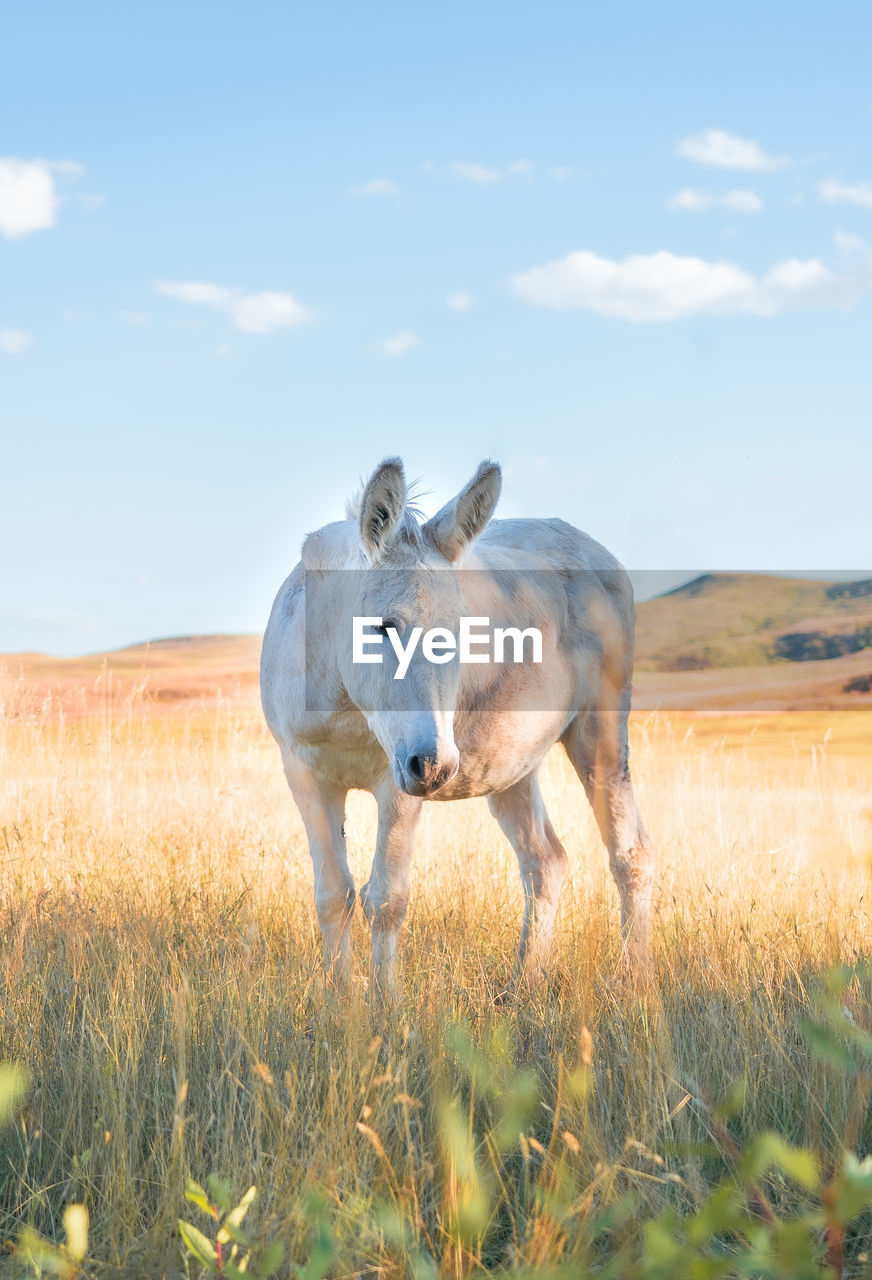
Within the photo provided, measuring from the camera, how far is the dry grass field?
2291 mm

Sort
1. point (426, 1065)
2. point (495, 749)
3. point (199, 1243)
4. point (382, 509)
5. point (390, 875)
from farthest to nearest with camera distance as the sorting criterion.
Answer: point (495, 749), point (390, 875), point (382, 509), point (426, 1065), point (199, 1243)

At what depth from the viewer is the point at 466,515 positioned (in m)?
3.81

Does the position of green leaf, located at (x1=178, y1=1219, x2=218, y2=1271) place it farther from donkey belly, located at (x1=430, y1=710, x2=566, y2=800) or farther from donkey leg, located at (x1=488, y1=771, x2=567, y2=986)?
donkey leg, located at (x1=488, y1=771, x2=567, y2=986)

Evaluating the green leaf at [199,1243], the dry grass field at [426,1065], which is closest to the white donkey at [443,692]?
the dry grass field at [426,1065]

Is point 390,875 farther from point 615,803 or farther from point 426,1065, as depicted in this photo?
point 615,803

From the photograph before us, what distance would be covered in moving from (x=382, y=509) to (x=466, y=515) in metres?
0.34

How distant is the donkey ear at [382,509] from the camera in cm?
366

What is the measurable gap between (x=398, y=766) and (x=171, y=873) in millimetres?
3188

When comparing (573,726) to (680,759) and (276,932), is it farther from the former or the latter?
(680,759)

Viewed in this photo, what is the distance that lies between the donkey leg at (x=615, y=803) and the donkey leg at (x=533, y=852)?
292 millimetres

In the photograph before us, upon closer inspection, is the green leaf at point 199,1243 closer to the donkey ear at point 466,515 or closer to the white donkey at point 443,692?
the white donkey at point 443,692

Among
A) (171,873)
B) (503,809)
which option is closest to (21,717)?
(171,873)

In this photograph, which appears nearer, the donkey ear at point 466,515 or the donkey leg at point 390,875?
the donkey ear at point 466,515

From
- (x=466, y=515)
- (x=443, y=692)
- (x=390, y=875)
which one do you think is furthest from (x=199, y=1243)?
(x=466, y=515)
